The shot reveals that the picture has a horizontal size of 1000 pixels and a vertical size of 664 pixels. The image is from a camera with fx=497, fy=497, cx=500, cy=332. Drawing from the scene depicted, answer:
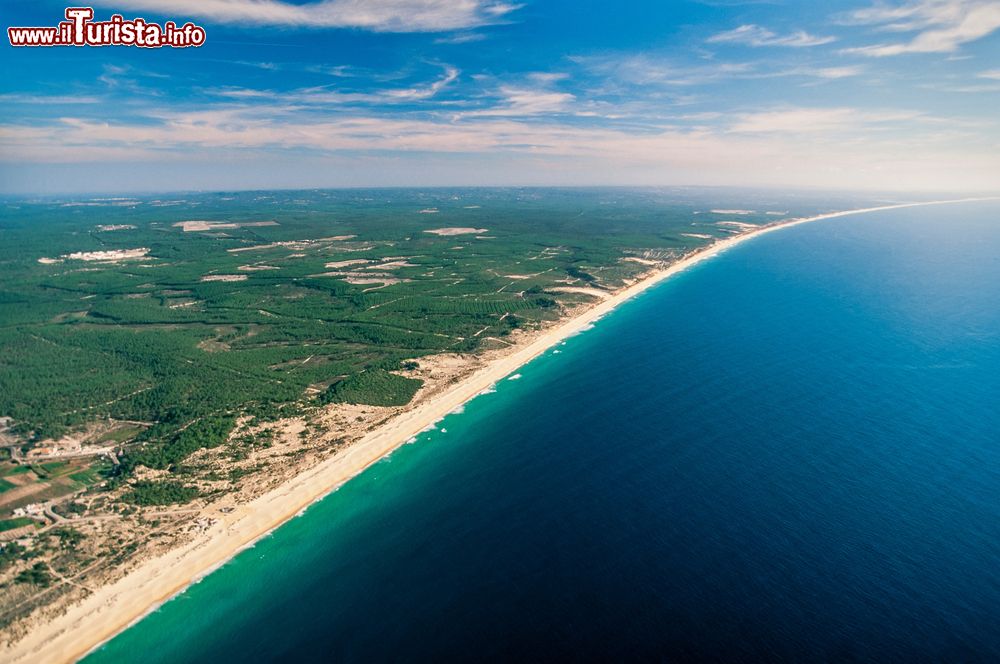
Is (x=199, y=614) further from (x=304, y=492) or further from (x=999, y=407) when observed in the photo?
(x=999, y=407)

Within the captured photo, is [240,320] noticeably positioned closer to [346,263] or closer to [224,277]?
[224,277]

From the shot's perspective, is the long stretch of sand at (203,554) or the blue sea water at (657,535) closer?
the blue sea water at (657,535)

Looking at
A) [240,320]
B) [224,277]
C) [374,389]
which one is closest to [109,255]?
[224,277]

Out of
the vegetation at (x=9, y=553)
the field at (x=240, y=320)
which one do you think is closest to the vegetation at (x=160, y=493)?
the field at (x=240, y=320)

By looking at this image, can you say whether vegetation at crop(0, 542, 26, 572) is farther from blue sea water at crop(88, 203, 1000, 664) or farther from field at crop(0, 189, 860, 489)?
blue sea water at crop(88, 203, 1000, 664)

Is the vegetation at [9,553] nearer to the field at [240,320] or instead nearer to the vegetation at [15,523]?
the vegetation at [15,523]

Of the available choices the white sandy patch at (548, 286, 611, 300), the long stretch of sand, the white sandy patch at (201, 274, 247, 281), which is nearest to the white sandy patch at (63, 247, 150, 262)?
the white sandy patch at (201, 274, 247, 281)
